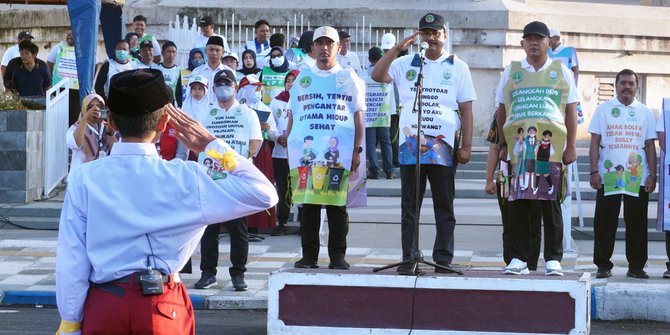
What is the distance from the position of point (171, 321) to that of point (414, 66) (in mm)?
5855

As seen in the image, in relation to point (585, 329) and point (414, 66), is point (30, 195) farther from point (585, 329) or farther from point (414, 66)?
point (585, 329)

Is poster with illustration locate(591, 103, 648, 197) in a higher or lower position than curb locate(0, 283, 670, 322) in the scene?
higher

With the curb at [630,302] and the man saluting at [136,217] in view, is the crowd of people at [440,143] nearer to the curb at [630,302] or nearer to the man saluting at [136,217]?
the curb at [630,302]

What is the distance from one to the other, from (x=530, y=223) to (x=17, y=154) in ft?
24.9

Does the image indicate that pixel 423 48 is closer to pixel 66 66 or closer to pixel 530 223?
pixel 530 223

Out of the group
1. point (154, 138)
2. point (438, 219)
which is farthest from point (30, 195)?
point (154, 138)

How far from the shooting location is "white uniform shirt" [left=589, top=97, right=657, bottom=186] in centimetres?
1101

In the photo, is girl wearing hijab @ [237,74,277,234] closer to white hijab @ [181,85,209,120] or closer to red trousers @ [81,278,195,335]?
white hijab @ [181,85,209,120]

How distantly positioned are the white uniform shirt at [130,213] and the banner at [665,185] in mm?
7275

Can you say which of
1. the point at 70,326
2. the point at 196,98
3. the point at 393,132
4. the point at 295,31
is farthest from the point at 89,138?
the point at 295,31

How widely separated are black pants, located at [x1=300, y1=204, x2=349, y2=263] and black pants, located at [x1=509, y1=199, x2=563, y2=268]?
1372mm

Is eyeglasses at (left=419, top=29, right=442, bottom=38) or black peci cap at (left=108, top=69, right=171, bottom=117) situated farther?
eyeglasses at (left=419, top=29, right=442, bottom=38)

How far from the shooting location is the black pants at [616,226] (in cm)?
1103

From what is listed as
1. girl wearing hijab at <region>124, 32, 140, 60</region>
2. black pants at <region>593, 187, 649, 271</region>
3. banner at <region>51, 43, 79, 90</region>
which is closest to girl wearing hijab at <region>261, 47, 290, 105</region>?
girl wearing hijab at <region>124, 32, 140, 60</region>
